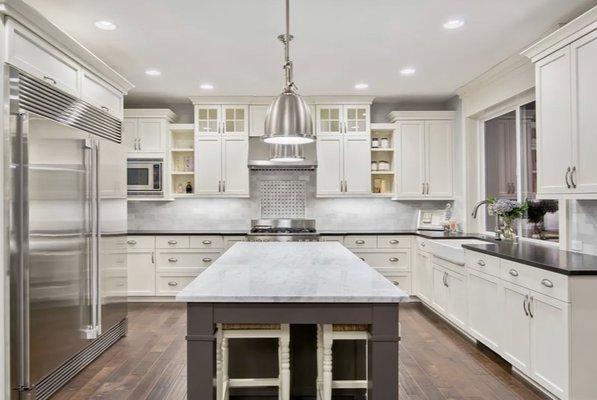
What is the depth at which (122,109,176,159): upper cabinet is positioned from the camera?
580 cm

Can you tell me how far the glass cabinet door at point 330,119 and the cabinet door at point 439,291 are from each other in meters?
2.23

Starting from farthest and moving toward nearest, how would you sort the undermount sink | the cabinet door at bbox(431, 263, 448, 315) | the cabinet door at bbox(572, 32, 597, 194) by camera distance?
1. the cabinet door at bbox(431, 263, 448, 315)
2. the undermount sink
3. the cabinet door at bbox(572, 32, 597, 194)

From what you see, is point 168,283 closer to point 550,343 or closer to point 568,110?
point 550,343

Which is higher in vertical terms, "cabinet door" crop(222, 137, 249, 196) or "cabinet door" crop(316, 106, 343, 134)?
"cabinet door" crop(316, 106, 343, 134)

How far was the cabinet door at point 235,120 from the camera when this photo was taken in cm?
591

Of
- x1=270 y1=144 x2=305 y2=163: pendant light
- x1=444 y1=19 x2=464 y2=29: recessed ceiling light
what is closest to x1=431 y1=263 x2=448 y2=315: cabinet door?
x1=270 y1=144 x2=305 y2=163: pendant light

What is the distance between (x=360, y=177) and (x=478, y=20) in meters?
2.79

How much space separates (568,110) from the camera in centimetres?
307

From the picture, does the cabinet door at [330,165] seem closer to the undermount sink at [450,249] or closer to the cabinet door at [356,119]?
→ the cabinet door at [356,119]

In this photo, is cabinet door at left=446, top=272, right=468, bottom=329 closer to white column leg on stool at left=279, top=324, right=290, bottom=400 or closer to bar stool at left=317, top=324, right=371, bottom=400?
bar stool at left=317, top=324, right=371, bottom=400

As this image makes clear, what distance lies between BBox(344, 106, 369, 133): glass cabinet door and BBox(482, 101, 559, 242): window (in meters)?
1.53

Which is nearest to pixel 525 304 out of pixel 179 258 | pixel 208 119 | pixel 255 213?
pixel 255 213

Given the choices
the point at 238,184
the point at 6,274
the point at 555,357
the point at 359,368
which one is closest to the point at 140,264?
the point at 238,184

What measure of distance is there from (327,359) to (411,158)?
4187mm
